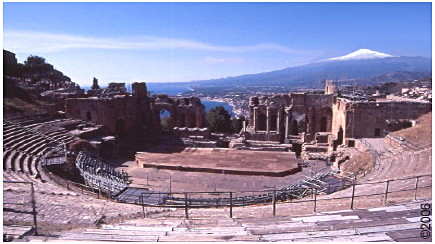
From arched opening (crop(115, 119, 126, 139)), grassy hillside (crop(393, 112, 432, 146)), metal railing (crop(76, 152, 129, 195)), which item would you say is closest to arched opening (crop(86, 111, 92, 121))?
arched opening (crop(115, 119, 126, 139))

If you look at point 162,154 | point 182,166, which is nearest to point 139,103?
point 162,154

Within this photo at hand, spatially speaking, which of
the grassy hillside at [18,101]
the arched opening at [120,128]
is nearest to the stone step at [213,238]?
the grassy hillside at [18,101]

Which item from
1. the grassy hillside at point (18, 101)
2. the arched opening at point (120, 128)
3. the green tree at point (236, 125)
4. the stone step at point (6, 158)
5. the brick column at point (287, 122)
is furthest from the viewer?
the green tree at point (236, 125)

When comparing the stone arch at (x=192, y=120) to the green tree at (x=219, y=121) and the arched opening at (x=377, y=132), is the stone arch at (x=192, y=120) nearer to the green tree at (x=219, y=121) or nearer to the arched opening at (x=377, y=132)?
the green tree at (x=219, y=121)

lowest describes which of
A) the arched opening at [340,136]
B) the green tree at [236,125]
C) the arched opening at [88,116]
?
the green tree at [236,125]

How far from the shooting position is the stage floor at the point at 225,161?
22.1 meters

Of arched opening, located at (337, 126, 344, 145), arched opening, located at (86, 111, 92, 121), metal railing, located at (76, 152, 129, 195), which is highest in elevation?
arched opening, located at (86, 111, 92, 121)

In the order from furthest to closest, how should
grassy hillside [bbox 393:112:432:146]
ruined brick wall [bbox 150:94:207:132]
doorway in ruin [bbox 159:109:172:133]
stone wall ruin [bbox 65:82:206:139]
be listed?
doorway in ruin [bbox 159:109:172:133] → ruined brick wall [bbox 150:94:207:132] → stone wall ruin [bbox 65:82:206:139] → grassy hillside [bbox 393:112:432:146]

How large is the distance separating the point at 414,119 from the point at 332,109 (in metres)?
8.28

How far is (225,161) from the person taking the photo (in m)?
24.3

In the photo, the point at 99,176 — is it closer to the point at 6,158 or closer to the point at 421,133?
the point at 6,158

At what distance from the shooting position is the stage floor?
22062 millimetres

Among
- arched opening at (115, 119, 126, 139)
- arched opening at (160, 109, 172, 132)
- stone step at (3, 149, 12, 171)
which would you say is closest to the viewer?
stone step at (3, 149, 12, 171)

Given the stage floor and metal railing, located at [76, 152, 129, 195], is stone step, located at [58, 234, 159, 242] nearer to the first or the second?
metal railing, located at [76, 152, 129, 195]
